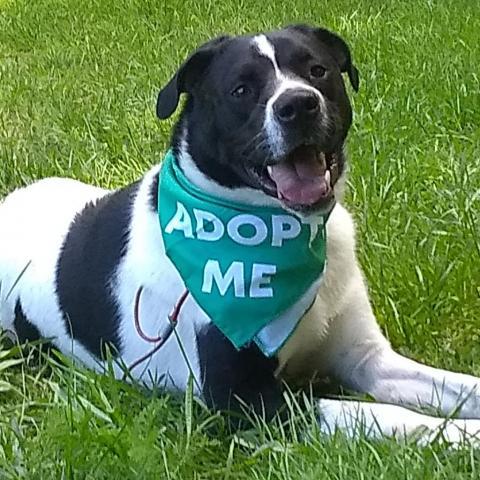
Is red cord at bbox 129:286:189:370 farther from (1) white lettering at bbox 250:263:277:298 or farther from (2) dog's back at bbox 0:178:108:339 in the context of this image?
(2) dog's back at bbox 0:178:108:339

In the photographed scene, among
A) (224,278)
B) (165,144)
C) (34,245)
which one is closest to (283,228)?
(224,278)

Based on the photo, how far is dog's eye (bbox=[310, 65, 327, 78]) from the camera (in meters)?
3.27

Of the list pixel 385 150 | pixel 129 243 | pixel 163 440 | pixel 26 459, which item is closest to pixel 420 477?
pixel 163 440

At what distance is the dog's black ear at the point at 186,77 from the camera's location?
11.0 ft

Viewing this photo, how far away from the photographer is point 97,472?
2.85 metres

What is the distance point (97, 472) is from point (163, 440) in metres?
0.24

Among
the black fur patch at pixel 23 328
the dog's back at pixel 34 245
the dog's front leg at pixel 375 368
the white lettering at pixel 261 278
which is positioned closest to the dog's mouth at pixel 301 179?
the white lettering at pixel 261 278

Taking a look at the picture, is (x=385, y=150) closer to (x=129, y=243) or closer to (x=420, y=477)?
(x=129, y=243)

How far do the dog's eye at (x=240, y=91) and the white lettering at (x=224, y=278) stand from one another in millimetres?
430

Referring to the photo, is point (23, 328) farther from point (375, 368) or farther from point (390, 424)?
point (390, 424)

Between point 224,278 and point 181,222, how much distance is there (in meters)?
0.19

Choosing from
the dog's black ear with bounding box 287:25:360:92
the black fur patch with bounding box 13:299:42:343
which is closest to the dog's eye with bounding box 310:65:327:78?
the dog's black ear with bounding box 287:25:360:92

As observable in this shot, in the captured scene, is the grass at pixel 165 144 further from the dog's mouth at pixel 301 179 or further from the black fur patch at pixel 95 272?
the dog's mouth at pixel 301 179

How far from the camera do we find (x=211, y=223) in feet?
10.9
